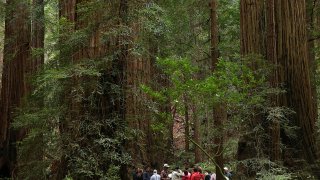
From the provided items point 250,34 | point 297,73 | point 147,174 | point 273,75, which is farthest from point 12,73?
point 297,73

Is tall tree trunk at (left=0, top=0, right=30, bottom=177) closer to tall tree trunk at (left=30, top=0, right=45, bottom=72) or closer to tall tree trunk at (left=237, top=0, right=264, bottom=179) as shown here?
tall tree trunk at (left=30, top=0, right=45, bottom=72)

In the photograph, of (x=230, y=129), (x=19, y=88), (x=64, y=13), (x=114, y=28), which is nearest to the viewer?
(x=114, y=28)

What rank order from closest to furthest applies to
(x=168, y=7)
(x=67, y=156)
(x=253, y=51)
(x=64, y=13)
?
1. (x=67, y=156)
2. (x=64, y=13)
3. (x=253, y=51)
4. (x=168, y=7)

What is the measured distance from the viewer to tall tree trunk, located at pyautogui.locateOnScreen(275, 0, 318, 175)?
402 inches

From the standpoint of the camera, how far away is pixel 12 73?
1329 centimetres

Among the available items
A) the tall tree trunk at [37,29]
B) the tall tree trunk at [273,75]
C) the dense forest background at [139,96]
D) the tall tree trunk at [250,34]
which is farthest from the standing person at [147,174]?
the tall tree trunk at [37,29]

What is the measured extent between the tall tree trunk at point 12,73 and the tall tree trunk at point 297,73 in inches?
289

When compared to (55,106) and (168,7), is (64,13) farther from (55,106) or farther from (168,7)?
(168,7)

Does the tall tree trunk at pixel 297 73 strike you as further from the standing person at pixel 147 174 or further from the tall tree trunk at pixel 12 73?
the tall tree trunk at pixel 12 73

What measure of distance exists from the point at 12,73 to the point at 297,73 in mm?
8286

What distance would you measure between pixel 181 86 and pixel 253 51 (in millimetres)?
3937

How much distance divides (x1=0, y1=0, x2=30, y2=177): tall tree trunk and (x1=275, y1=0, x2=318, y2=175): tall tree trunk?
7.34 meters

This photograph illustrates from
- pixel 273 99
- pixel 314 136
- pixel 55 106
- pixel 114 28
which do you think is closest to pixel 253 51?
pixel 273 99

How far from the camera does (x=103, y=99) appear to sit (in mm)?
7742
